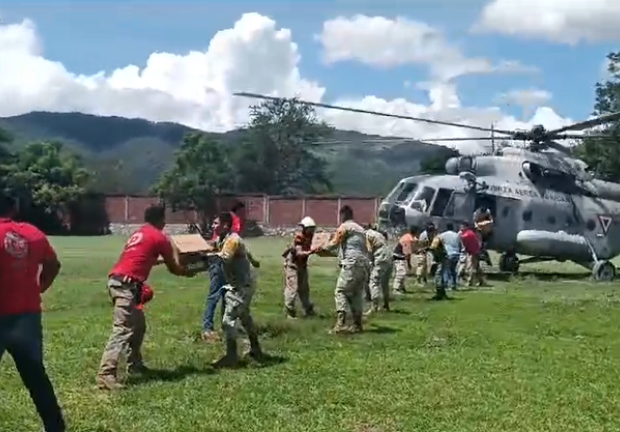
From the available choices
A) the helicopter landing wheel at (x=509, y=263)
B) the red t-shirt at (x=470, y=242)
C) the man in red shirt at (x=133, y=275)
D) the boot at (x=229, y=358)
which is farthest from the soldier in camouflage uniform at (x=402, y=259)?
the man in red shirt at (x=133, y=275)

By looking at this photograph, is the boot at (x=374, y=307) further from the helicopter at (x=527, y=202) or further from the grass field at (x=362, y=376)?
the helicopter at (x=527, y=202)

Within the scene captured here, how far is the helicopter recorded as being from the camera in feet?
88.0

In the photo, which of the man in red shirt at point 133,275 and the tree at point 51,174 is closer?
the man in red shirt at point 133,275

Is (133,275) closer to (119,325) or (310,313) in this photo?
(119,325)

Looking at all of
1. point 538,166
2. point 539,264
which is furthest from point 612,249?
point 539,264

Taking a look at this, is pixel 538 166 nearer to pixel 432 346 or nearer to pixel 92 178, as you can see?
pixel 432 346

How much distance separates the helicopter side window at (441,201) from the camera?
2664 centimetres

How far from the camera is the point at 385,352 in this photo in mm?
12586

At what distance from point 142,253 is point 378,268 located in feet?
25.2

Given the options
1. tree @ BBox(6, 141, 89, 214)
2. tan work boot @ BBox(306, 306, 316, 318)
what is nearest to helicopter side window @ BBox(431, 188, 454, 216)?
tan work boot @ BBox(306, 306, 316, 318)

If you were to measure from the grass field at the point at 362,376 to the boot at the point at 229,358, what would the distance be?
0.61 ft

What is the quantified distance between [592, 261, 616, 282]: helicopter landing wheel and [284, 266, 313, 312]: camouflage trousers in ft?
44.7

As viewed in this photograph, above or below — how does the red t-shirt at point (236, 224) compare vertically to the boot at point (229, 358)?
above

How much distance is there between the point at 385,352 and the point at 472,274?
12.1 meters
